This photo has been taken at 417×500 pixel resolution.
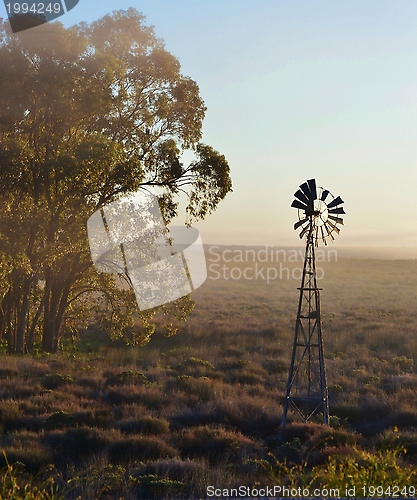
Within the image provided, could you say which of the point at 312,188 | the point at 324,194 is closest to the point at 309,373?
the point at 324,194

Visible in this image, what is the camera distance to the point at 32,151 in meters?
16.9

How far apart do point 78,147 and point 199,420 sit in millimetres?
9196

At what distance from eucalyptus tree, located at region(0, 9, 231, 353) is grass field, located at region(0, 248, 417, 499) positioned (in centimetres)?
336

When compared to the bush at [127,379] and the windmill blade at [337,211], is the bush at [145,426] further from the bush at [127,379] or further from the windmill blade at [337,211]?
the windmill blade at [337,211]

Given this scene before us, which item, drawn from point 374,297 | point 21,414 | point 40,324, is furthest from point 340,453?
point 374,297

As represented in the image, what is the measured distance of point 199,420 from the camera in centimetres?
1261

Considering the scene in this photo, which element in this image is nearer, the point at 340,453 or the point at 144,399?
the point at 340,453

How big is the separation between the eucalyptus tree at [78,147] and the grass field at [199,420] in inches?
132

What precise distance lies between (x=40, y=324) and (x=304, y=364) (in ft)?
42.5

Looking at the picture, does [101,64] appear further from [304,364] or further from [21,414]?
[304,364]

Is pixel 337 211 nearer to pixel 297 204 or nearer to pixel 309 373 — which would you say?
pixel 297 204

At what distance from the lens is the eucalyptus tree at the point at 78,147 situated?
16.7 m

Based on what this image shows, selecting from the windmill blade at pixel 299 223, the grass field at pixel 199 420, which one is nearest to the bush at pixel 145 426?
the grass field at pixel 199 420

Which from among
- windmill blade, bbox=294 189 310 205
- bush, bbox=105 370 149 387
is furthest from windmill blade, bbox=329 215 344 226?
bush, bbox=105 370 149 387
